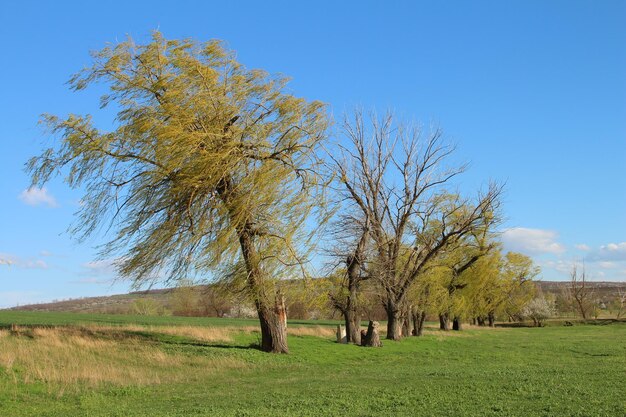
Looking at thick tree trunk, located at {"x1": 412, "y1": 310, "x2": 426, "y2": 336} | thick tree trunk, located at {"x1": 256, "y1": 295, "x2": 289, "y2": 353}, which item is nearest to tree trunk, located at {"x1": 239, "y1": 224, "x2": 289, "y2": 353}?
thick tree trunk, located at {"x1": 256, "y1": 295, "x2": 289, "y2": 353}

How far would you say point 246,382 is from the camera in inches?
628

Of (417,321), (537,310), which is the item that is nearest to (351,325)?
(417,321)

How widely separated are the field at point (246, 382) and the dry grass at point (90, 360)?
35mm

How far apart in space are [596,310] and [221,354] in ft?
264

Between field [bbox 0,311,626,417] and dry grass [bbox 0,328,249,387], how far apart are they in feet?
0.12

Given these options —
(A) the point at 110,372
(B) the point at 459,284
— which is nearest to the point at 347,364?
(A) the point at 110,372

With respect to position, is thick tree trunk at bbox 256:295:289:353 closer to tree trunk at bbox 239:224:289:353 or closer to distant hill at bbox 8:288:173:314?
tree trunk at bbox 239:224:289:353

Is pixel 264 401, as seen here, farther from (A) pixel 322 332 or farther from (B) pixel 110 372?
(A) pixel 322 332

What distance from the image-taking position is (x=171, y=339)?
23.8m

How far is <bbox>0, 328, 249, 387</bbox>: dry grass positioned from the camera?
1483 cm

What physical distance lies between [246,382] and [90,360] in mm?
4995

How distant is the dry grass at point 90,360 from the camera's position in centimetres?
1483

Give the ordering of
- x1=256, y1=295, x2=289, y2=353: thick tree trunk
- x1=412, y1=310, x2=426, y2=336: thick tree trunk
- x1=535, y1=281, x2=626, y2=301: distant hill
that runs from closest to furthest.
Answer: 1. x1=256, y1=295, x2=289, y2=353: thick tree trunk
2. x1=412, y1=310, x2=426, y2=336: thick tree trunk
3. x1=535, y1=281, x2=626, y2=301: distant hill

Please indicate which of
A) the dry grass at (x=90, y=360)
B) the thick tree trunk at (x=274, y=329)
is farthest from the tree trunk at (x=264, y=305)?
the dry grass at (x=90, y=360)
